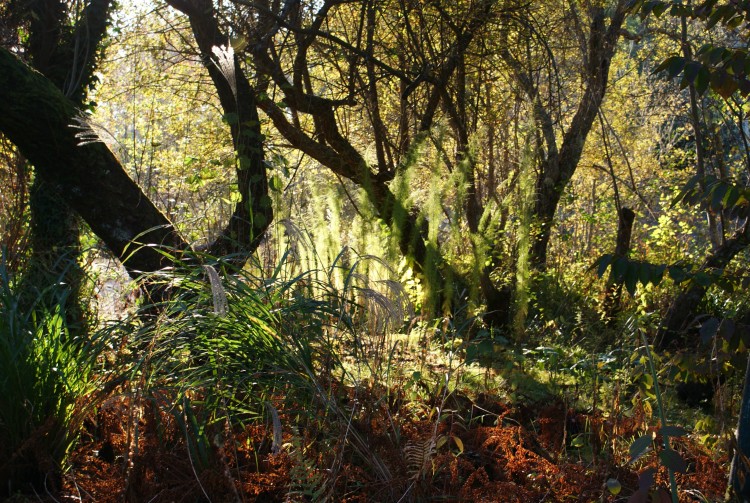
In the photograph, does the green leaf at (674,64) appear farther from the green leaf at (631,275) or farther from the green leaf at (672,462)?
the green leaf at (672,462)

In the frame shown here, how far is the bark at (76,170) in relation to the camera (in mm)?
3453

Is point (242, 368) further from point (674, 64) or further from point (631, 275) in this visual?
point (674, 64)

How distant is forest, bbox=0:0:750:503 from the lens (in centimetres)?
212

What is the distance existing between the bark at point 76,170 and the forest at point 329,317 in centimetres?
1

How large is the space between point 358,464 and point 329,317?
498mm

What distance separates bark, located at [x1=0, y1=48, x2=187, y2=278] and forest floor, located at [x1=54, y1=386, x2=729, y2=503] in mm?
1140

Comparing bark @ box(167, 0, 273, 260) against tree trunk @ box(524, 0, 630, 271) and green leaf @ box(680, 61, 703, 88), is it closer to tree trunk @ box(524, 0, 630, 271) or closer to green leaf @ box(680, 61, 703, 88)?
green leaf @ box(680, 61, 703, 88)

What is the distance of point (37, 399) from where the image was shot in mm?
2201

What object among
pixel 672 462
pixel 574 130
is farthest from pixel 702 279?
pixel 574 130

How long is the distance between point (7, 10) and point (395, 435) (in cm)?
463

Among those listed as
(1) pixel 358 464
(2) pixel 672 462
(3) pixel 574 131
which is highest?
(3) pixel 574 131

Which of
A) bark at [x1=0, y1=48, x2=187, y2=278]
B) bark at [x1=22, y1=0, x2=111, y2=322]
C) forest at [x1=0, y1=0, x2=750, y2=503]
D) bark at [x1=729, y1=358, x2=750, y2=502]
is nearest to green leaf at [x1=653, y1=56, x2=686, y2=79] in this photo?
forest at [x1=0, y1=0, x2=750, y2=503]

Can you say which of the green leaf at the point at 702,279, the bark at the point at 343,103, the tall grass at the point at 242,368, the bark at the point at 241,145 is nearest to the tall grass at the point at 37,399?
the tall grass at the point at 242,368

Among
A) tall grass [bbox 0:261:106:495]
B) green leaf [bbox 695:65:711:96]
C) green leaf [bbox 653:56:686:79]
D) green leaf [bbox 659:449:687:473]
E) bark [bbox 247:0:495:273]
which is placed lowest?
green leaf [bbox 659:449:687:473]
